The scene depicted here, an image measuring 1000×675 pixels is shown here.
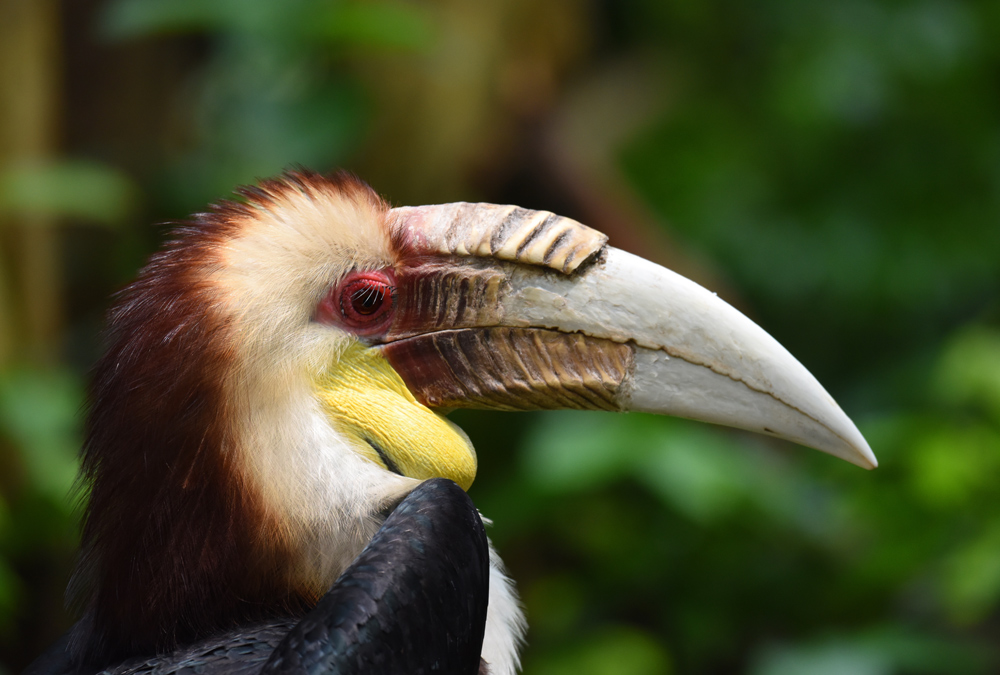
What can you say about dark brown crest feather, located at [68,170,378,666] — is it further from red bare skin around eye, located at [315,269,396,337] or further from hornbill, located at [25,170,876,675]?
red bare skin around eye, located at [315,269,396,337]

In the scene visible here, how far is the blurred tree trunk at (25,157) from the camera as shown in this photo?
3.63 m

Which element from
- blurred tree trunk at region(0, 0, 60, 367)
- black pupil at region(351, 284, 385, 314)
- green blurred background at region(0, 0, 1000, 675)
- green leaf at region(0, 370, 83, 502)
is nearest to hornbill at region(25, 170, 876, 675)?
black pupil at region(351, 284, 385, 314)

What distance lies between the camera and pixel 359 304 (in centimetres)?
146

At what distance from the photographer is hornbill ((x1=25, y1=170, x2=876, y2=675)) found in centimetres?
129

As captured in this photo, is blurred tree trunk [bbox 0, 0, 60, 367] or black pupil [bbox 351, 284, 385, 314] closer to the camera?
black pupil [bbox 351, 284, 385, 314]

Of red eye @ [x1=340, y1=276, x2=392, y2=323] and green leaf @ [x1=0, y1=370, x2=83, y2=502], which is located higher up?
red eye @ [x1=340, y1=276, x2=392, y2=323]

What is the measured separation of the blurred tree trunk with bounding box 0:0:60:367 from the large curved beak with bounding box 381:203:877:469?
2.60 metres

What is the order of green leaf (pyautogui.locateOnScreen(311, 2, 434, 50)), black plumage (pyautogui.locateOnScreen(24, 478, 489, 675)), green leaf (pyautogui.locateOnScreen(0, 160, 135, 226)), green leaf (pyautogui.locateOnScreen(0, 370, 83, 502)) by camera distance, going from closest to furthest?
black plumage (pyautogui.locateOnScreen(24, 478, 489, 675))
green leaf (pyautogui.locateOnScreen(0, 370, 83, 502))
green leaf (pyautogui.locateOnScreen(0, 160, 135, 226))
green leaf (pyautogui.locateOnScreen(311, 2, 434, 50))

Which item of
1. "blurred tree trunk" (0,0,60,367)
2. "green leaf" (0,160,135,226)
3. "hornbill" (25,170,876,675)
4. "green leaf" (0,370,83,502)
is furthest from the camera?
"blurred tree trunk" (0,0,60,367)

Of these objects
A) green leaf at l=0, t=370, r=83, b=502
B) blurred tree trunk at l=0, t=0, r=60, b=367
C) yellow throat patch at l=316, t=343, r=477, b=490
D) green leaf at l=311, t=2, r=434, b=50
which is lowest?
green leaf at l=0, t=370, r=83, b=502

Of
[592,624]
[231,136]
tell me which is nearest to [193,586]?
[592,624]

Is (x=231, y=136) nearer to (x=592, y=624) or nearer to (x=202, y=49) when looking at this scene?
(x=202, y=49)

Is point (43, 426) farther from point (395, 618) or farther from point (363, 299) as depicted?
point (395, 618)

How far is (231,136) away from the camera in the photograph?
3.73 meters
